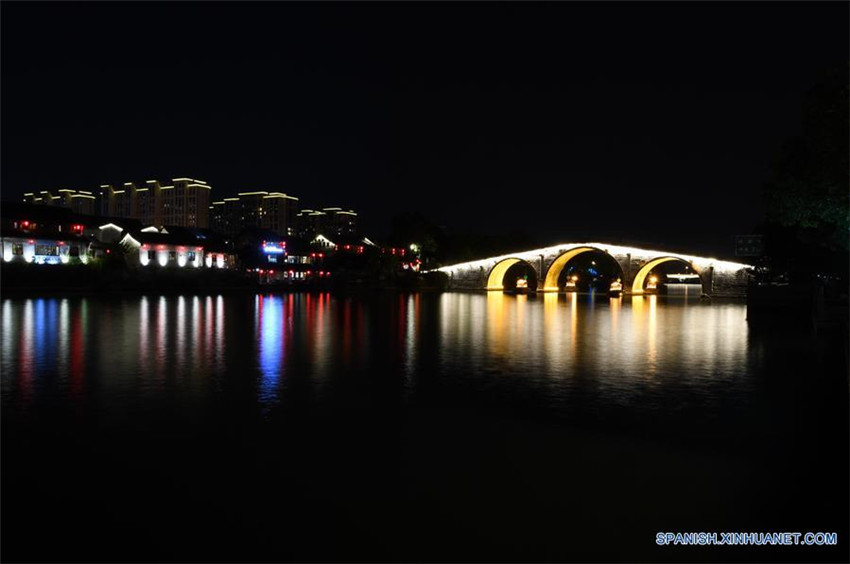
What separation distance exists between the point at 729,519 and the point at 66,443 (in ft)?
23.3

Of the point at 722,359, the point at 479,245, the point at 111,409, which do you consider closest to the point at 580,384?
the point at 722,359

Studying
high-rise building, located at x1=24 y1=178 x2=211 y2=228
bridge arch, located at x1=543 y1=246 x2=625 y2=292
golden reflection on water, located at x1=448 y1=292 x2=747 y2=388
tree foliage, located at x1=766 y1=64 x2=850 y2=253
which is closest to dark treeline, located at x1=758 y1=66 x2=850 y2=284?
A: tree foliage, located at x1=766 y1=64 x2=850 y2=253

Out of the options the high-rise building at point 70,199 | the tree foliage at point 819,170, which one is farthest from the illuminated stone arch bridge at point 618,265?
the high-rise building at point 70,199

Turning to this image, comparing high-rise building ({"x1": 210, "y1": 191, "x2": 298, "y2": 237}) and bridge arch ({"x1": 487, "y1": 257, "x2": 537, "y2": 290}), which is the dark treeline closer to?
bridge arch ({"x1": 487, "y1": 257, "x2": 537, "y2": 290})

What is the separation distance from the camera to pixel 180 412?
9227 mm

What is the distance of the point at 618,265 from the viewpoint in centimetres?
6806

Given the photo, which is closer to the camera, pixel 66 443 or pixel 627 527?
pixel 627 527

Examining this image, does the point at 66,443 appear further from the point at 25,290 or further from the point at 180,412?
the point at 25,290

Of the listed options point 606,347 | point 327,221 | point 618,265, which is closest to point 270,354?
point 606,347

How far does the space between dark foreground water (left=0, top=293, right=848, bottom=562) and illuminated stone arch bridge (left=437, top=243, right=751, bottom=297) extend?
4839 centimetres

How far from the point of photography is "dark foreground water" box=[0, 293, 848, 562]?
5129mm

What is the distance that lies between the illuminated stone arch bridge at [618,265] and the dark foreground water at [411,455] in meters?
48.4

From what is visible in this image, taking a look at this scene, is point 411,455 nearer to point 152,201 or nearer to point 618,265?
point 618,265

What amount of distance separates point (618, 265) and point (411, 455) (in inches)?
2530
